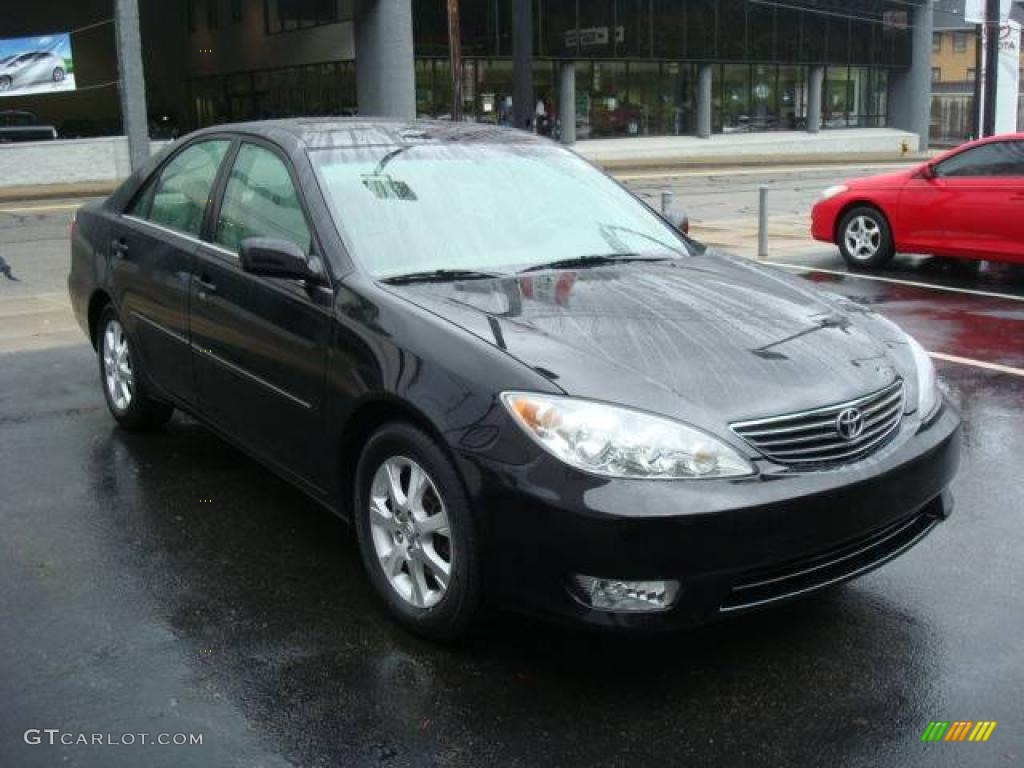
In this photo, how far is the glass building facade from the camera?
37031 mm

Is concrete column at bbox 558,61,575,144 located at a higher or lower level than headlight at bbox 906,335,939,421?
higher

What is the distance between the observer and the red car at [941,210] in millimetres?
10766

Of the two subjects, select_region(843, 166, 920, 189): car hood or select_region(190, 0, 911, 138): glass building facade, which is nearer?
select_region(843, 166, 920, 189): car hood

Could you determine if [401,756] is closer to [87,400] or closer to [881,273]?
[87,400]

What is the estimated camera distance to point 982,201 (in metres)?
10.9

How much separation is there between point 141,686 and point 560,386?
5.09ft

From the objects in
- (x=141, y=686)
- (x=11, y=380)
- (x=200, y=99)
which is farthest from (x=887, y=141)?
(x=141, y=686)

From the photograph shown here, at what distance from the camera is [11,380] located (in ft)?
24.0

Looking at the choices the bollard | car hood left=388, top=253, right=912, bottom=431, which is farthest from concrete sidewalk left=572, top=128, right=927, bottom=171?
car hood left=388, top=253, right=912, bottom=431

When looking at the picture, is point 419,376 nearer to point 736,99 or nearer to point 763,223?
point 763,223

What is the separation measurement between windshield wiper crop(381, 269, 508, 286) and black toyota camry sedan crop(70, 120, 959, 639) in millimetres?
18

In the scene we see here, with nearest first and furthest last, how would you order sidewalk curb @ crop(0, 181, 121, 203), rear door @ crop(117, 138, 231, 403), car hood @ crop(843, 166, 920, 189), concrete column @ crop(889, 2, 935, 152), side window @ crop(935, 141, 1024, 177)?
rear door @ crop(117, 138, 231, 403), side window @ crop(935, 141, 1024, 177), car hood @ crop(843, 166, 920, 189), sidewalk curb @ crop(0, 181, 121, 203), concrete column @ crop(889, 2, 935, 152)

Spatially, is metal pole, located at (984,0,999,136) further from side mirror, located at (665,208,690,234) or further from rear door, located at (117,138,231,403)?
rear door, located at (117,138,231,403)

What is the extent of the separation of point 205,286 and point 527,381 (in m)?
2.04
